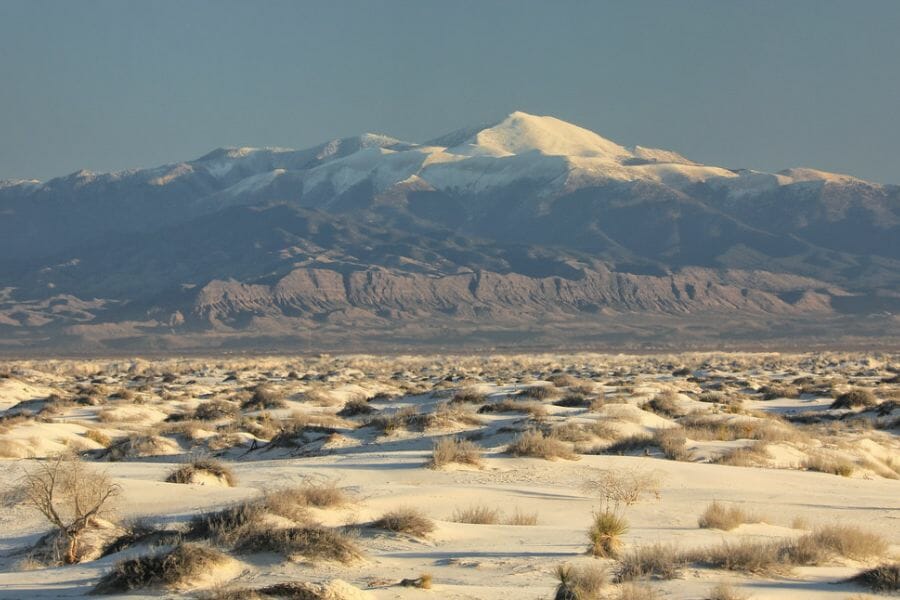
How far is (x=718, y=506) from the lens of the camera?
550 inches

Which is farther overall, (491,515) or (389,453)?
(389,453)

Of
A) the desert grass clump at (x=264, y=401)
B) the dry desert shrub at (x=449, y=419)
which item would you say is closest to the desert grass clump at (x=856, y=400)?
the dry desert shrub at (x=449, y=419)

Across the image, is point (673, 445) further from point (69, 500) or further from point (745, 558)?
point (69, 500)

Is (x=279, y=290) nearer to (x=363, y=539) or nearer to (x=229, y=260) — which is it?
(x=229, y=260)

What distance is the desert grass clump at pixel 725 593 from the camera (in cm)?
940

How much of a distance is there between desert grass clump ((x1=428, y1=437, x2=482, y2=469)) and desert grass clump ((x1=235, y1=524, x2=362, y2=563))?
→ 6.83 meters

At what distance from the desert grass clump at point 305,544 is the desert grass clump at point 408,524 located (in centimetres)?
107

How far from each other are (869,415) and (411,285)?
428 ft

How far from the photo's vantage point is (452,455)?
711 inches

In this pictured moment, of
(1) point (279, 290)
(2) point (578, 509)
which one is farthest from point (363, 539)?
(1) point (279, 290)

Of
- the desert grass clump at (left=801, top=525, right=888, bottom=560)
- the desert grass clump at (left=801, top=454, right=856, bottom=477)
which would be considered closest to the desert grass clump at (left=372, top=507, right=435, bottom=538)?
the desert grass clump at (left=801, top=525, right=888, bottom=560)

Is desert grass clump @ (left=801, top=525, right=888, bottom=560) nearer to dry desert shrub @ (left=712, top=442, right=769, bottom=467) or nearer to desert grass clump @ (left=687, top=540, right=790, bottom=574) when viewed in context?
desert grass clump @ (left=687, top=540, right=790, bottom=574)

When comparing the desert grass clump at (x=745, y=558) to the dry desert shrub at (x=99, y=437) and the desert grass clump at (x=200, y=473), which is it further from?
the dry desert shrub at (x=99, y=437)

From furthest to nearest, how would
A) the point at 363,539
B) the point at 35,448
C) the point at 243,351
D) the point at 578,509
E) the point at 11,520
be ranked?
the point at 243,351, the point at 35,448, the point at 578,509, the point at 11,520, the point at 363,539
